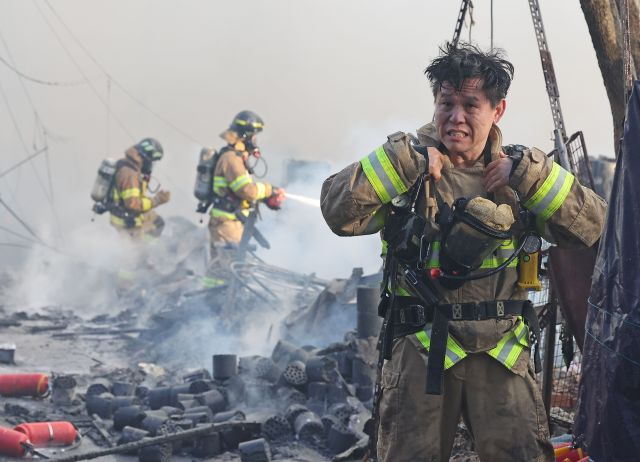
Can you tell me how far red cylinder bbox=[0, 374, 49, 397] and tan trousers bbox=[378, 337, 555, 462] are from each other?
495 cm

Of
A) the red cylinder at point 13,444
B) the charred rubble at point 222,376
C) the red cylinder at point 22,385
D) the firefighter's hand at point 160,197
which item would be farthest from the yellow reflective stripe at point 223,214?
the red cylinder at point 13,444

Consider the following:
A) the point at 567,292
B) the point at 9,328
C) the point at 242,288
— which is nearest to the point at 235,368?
the point at 242,288

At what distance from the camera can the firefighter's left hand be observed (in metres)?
2.99

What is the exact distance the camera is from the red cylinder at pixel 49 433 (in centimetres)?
571

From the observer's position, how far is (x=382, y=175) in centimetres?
292

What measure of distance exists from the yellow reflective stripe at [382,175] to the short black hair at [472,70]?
15.8 inches

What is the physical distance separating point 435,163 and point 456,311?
1.73 ft

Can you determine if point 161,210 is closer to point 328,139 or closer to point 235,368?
point 328,139

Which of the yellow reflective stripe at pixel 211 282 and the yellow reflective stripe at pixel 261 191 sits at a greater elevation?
the yellow reflective stripe at pixel 261 191

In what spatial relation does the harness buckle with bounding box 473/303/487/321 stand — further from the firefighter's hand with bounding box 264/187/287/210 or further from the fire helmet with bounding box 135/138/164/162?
the fire helmet with bounding box 135/138/164/162

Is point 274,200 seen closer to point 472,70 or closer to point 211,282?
point 211,282

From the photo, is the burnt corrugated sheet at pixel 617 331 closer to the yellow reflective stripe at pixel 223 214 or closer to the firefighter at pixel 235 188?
the firefighter at pixel 235 188

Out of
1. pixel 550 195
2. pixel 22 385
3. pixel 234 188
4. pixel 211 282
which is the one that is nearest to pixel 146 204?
pixel 234 188

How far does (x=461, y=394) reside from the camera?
9.93ft
